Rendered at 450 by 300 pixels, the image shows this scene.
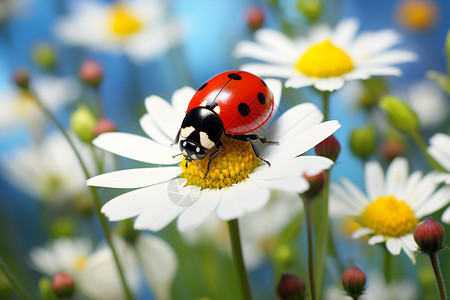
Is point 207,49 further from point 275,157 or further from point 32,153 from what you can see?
point 275,157

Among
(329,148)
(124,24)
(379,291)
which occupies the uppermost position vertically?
(124,24)

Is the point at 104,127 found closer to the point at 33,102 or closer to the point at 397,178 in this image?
the point at 397,178

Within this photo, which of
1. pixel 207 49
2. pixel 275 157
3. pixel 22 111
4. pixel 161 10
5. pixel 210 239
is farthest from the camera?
pixel 207 49

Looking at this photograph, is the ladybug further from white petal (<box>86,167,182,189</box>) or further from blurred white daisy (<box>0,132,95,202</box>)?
blurred white daisy (<box>0,132,95,202</box>)

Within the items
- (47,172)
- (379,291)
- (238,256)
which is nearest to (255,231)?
(379,291)

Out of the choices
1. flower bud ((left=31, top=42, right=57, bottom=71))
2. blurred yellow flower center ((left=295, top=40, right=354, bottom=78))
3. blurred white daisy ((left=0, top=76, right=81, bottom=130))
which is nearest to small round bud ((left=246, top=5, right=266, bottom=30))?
blurred yellow flower center ((left=295, top=40, right=354, bottom=78))

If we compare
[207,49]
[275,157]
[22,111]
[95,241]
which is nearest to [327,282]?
[95,241]

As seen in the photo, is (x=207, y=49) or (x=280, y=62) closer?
(x=280, y=62)
